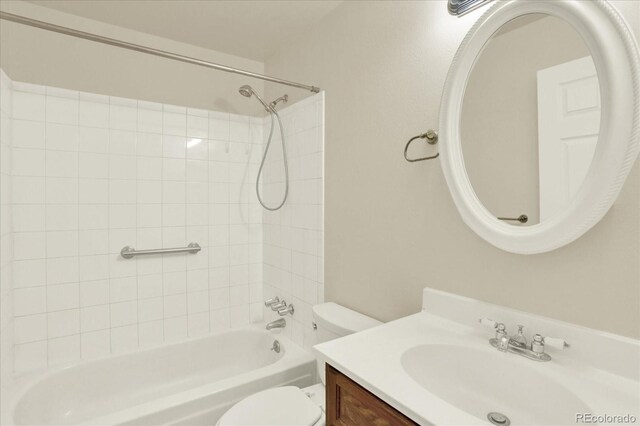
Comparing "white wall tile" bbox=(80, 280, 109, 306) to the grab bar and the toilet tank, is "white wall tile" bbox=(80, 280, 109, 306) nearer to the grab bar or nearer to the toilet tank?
the grab bar

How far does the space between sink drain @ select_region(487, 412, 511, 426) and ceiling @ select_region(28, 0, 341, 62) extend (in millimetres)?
1935

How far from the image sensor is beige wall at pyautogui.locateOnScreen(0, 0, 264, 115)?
5.98 feet

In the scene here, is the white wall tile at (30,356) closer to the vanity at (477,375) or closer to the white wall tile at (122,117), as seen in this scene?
the white wall tile at (122,117)

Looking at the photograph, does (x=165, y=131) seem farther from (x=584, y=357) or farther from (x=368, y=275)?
(x=584, y=357)

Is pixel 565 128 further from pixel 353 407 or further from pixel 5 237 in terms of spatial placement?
pixel 5 237

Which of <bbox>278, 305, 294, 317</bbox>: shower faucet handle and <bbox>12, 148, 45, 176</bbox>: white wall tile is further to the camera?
<bbox>278, 305, 294, 317</bbox>: shower faucet handle

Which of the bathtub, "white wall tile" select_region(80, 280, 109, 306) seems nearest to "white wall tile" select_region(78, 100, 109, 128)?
"white wall tile" select_region(80, 280, 109, 306)

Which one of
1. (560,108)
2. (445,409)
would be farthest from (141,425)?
(560,108)

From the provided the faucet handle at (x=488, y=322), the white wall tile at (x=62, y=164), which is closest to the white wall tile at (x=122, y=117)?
→ the white wall tile at (x=62, y=164)

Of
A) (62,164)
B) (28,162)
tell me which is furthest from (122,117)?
(28,162)

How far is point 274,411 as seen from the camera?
136 cm

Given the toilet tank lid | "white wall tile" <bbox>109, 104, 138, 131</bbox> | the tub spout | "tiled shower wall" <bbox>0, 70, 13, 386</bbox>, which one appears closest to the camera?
the toilet tank lid

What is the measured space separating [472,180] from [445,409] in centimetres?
72

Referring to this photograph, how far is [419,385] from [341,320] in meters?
0.76
